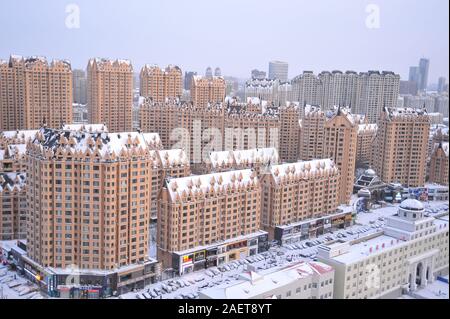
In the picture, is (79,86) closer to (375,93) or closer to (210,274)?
(375,93)

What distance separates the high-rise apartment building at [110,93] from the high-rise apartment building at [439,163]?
39.8 feet

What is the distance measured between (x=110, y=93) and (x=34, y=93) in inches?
132

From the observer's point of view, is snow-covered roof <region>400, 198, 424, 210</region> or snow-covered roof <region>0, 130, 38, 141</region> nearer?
snow-covered roof <region>400, 198, 424, 210</region>

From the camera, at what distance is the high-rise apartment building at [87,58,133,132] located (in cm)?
2100

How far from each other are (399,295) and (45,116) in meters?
15.0

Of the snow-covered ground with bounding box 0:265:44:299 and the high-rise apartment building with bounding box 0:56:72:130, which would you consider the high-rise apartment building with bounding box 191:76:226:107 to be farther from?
the snow-covered ground with bounding box 0:265:44:299

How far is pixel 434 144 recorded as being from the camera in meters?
18.5

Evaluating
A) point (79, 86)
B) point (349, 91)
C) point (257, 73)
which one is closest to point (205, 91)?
point (79, 86)

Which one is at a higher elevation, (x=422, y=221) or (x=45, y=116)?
(x=45, y=116)

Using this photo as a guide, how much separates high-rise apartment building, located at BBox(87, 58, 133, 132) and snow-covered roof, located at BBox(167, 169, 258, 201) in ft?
35.0

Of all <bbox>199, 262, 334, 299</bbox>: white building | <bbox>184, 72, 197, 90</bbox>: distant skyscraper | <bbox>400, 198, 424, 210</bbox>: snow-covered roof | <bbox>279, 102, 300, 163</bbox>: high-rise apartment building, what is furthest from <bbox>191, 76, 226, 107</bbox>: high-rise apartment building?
<bbox>199, 262, 334, 299</bbox>: white building

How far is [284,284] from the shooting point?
23.6 ft

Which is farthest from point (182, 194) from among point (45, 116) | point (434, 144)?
point (434, 144)

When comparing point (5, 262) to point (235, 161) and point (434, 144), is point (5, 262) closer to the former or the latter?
point (235, 161)
